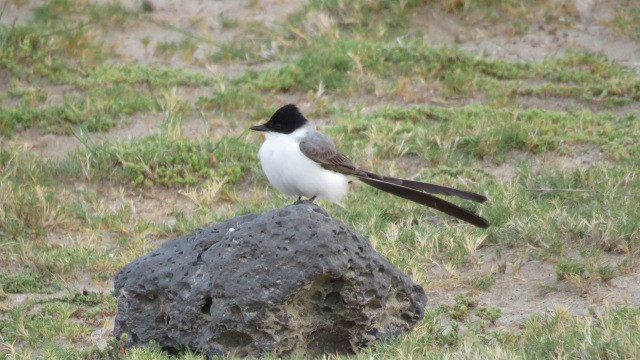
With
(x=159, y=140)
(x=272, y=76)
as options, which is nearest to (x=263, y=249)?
(x=159, y=140)

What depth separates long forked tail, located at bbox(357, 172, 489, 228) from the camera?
724 cm

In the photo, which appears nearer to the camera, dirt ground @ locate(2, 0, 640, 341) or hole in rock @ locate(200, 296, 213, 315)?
hole in rock @ locate(200, 296, 213, 315)

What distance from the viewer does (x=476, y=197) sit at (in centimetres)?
729

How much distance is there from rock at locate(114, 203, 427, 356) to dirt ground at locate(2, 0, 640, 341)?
990 millimetres

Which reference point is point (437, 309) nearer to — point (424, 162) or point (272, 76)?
point (424, 162)

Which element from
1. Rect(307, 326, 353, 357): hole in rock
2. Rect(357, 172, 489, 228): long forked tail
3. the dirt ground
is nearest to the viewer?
Rect(307, 326, 353, 357): hole in rock

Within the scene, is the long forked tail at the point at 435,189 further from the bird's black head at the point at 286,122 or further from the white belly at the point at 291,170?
the bird's black head at the point at 286,122

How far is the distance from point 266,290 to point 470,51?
6779mm

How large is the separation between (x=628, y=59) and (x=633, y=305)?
5.46 metres

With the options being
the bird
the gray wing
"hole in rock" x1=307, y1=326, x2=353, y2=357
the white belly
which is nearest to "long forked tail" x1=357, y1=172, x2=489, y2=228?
the bird

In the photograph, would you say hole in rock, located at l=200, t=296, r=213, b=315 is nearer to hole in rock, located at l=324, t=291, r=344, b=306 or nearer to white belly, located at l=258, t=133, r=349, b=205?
hole in rock, located at l=324, t=291, r=344, b=306

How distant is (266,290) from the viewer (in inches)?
225

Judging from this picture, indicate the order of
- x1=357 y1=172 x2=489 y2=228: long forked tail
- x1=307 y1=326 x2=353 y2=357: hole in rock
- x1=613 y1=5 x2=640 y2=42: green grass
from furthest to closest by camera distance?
1. x1=613 y1=5 x2=640 y2=42: green grass
2. x1=357 y1=172 x2=489 y2=228: long forked tail
3. x1=307 y1=326 x2=353 y2=357: hole in rock

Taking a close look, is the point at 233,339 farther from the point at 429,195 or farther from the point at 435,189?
the point at 435,189
